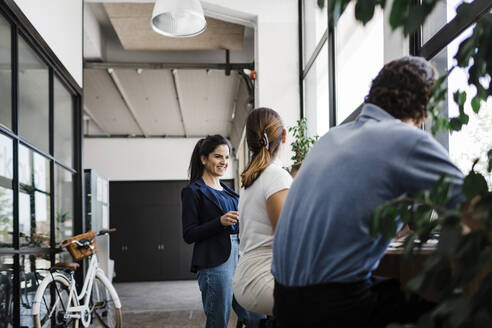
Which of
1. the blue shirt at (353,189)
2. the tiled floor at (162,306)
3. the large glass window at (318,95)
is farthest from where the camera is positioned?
the tiled floor at (162,306)

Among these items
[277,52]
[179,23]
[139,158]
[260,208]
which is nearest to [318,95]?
[277,52]

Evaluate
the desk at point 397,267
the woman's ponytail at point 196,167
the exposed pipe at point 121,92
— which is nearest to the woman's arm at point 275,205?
the desk at point 397,267

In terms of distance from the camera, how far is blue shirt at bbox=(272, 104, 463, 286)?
100 cm

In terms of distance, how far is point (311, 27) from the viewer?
218 inches

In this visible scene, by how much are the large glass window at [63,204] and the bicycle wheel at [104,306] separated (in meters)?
0.57

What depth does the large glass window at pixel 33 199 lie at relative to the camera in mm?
3717

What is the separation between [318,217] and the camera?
1080 mm

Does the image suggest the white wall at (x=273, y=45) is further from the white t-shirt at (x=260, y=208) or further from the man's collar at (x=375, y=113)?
the man's collar at (x=375, y=113)

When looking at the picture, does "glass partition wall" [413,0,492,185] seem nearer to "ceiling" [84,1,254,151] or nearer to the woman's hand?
the woman's hand

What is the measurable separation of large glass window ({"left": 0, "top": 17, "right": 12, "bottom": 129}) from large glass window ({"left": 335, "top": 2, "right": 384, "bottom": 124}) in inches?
87.1

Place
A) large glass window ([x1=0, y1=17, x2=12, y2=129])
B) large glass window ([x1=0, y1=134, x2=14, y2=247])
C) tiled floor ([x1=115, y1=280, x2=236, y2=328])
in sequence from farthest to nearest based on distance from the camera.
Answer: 1. tiled floor ([x1=115, y1=280, x2=236, y2=328])
2. large glass window ([x1=0, y1=17, x2=12, y2=129])
3. large glass window ([x1=0, y1=134, x2=14, y2=247])

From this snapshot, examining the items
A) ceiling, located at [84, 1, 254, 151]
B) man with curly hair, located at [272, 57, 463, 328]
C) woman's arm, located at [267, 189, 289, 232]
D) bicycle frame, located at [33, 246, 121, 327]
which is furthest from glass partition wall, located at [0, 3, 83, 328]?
man with curly hair, located at [272, 57, 463, 328]

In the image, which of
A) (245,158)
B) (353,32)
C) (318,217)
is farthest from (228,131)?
(318,217)

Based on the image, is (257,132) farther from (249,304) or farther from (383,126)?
(383,126)
